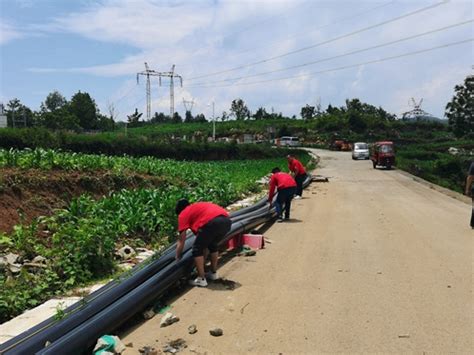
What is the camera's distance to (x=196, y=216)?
741 cm

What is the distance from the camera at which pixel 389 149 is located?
38.9 m

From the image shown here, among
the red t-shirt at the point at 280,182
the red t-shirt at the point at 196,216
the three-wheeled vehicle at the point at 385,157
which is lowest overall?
the three-wheeled vehicle at the point at 385,157

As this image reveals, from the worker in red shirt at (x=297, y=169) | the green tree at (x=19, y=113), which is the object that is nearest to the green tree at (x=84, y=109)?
the green tree at (x=19, y=113)

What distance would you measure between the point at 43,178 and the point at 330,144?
217 feet

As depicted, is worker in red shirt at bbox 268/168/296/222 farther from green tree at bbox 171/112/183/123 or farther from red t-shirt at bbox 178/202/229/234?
green tree at bbox 171/112/183/123

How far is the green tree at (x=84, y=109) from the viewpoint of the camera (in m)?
87.3

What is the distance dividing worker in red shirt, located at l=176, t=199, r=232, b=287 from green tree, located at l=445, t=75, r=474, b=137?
212ft

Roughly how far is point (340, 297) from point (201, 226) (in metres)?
2.15

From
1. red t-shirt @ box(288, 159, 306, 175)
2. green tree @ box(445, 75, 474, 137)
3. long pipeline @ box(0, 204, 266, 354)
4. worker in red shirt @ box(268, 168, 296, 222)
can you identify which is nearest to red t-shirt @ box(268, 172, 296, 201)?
worker in red shirt @ box(268, 168, 296, 222)

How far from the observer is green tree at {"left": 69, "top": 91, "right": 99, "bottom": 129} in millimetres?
87312

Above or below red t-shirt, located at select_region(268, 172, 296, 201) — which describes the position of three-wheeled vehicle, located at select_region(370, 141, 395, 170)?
below

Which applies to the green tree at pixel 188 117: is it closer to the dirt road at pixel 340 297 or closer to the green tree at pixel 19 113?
the green tree at pixel 19 113

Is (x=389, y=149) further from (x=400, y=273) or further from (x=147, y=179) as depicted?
(x=400, y=273)

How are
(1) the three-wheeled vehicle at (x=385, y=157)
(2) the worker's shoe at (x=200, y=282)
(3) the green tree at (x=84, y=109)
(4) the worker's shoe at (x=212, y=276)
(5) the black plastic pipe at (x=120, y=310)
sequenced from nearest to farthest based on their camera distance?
(5) the black plastic pipe at (x=120, y=310), (2) the worker's shoe at (x=200, y=282), (4) the worker's shoe at (x=212, y=276), (1) the three-wheeled vehicle at (x=385, y=157), (3) the green tree at (x=84, y=109)
